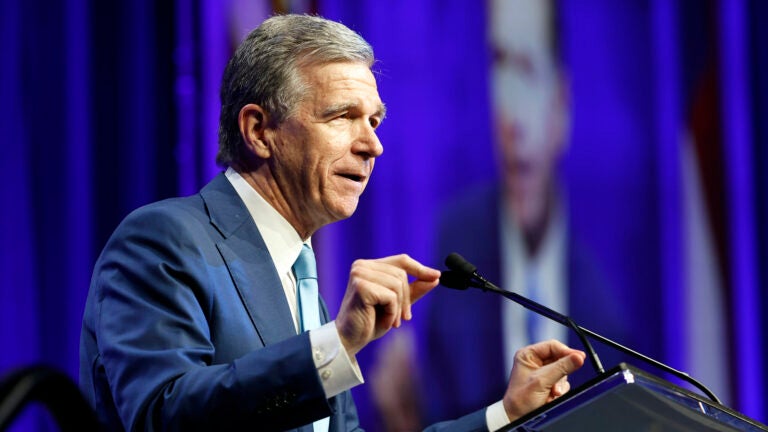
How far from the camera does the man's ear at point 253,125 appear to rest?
1.92 metres

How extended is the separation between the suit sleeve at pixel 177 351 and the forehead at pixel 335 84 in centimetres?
37

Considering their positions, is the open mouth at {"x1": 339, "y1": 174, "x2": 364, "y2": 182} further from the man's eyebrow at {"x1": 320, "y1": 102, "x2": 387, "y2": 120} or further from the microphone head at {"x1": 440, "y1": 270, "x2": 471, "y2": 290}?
the microphone head at {"x1": 440, "y1": 270, "x2": 471, "y2": 290}

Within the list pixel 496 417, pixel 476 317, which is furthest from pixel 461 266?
pixel 476 317

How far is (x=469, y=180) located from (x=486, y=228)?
18 cm

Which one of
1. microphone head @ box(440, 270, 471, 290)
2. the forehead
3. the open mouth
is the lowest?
microphone head @ box(440, 270, 471, 290)

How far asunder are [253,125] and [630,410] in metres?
0.99

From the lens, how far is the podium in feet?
3.87

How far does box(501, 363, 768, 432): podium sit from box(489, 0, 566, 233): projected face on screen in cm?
215

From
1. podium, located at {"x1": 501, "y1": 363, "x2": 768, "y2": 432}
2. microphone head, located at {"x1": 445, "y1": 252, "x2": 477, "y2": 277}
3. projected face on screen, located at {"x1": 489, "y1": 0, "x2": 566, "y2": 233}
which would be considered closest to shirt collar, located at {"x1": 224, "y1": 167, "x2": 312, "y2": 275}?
microphone head, located at {"x1": 445, "y1": 252, "x2": 477, "y2": 277}

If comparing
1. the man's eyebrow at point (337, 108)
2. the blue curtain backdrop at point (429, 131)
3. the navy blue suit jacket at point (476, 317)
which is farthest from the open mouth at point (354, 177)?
the navy blue suit jacket at point (476, 317)

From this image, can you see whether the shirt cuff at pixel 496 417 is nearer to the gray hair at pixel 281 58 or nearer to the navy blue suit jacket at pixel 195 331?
the navy blue suit jacket at pixel 195 331

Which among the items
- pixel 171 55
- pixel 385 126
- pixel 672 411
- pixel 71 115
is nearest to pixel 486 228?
Answer: pixel 385 126

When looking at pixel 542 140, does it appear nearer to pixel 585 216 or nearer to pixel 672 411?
pixel 585 216

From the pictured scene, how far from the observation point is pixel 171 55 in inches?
124
